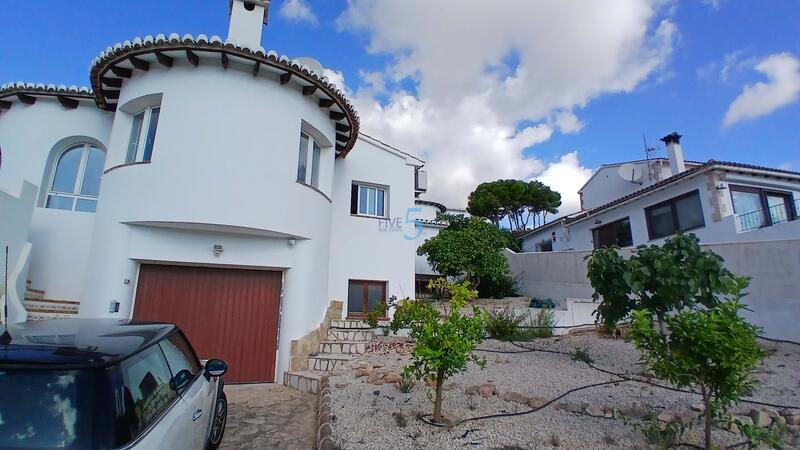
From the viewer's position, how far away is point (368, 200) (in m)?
12.3

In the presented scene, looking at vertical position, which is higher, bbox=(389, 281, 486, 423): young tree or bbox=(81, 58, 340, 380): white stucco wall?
bbox=(81, 58, 340, 380): white stucco wall

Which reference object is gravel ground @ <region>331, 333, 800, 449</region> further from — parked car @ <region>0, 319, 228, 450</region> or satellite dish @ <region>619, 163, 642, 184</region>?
satellite dish @ <region>619, 163, 642, 184</region>

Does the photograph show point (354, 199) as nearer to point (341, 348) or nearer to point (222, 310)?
point (341, 348)

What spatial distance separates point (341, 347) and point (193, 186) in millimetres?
5044

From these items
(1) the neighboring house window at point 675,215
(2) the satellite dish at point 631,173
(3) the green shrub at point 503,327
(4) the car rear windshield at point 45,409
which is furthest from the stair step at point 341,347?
(2) the satellite dish at point 631,173

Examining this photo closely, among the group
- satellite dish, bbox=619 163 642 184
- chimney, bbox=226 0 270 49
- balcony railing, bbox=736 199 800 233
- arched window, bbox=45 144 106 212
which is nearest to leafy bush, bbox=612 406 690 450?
chimney, bbox=226 0 270 49

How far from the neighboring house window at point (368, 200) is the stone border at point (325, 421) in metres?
6.11

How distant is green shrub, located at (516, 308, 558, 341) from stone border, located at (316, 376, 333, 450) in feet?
18.7

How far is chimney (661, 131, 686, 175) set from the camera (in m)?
17.3

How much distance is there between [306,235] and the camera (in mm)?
8688

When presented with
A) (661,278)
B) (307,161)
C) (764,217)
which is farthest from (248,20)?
(764,217)

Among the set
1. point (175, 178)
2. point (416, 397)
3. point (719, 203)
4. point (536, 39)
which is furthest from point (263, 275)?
point (719, 203)

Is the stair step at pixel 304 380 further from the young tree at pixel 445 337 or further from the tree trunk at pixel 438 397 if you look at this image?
the young tree at pixel 445 337

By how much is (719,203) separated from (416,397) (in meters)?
13.9
